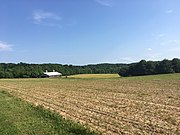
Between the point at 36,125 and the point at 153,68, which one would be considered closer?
the point at 36,125

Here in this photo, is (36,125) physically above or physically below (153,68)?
below

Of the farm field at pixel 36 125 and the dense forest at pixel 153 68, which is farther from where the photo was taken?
the dense forest at pixel 153 68

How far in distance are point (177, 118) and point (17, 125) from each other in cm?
712

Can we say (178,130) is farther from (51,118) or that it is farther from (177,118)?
(51,118)

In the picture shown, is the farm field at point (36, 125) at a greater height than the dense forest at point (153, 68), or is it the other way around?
the dense forest at point (153, 68)

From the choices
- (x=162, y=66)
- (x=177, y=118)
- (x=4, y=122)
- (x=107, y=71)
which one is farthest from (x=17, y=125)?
(x=107, y=71)

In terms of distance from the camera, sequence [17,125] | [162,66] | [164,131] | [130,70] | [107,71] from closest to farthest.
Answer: [164,131], [17,125], [162,66], [130,70], [107,71]

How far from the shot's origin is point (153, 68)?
106938 millimetres

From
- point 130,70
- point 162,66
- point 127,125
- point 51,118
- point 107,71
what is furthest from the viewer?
point 107,71

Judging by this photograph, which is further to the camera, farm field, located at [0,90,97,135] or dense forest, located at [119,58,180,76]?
dense forest, located at [119,58,180,76]

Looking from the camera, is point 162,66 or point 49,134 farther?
point 162,66

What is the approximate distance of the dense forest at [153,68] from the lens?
340 feet

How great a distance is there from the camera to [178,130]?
412 inches

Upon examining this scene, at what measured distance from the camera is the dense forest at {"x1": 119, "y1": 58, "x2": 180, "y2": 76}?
103500mm
